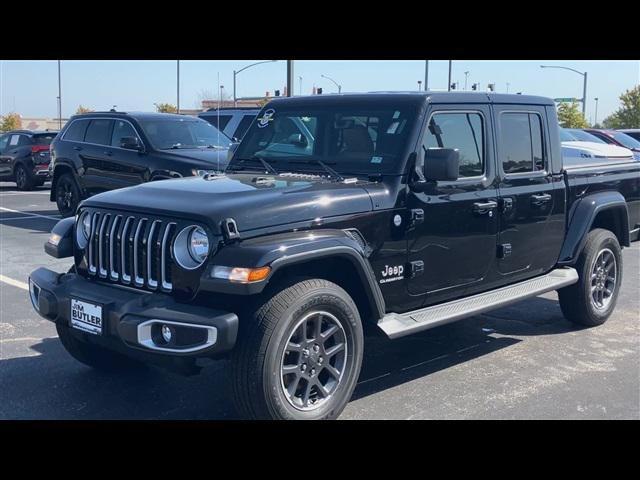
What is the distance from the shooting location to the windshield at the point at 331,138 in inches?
198

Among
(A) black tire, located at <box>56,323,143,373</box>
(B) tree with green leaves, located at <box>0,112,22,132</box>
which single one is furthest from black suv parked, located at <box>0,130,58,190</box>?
(B) tree with green leaves, located at <box>0,112,22,132</box>

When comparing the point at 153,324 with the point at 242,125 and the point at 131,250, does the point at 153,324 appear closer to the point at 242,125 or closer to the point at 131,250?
the point at 131,250

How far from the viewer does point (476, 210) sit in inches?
209

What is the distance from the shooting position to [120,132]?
12.1 m

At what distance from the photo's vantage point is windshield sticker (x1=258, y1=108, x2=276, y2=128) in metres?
5.79

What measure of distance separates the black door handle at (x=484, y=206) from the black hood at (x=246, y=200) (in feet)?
3.46

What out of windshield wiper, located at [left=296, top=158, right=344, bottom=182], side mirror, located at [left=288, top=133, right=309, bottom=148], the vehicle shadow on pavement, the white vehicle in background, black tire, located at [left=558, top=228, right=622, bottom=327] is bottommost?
the vehicle shadow on pavement

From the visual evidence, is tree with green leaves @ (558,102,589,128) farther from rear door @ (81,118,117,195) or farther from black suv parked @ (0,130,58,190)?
rear door @ (81,118,117,195)

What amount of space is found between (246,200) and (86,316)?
1108 millimetres

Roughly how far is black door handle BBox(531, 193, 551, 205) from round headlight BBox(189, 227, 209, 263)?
293cm

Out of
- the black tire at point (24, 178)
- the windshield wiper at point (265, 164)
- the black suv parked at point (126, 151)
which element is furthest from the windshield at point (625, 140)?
the black tire at point (24, 178)

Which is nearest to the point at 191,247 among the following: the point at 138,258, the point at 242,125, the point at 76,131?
the point at 138,258
